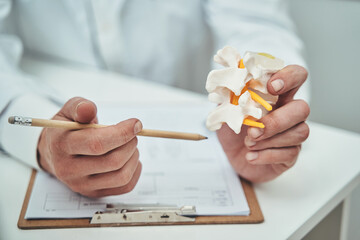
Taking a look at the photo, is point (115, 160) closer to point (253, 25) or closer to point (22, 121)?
point (22, 121)

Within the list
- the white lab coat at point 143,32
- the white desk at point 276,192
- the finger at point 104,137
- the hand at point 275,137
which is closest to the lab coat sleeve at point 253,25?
the white lab coat at point 143,32

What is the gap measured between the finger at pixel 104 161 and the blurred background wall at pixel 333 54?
54 cm

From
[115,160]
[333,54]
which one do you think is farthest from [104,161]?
[333,54]

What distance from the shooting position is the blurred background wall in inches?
32.8

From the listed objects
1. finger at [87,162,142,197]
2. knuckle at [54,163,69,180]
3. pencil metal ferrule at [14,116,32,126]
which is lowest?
finger at [87,162,142,197]

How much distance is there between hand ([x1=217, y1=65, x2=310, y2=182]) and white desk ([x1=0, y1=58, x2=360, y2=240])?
3 centimetres

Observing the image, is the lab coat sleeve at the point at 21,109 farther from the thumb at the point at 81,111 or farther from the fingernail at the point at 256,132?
the fingernail at the point at 256,132

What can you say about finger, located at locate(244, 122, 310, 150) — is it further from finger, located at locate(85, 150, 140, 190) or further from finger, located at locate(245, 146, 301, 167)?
finger, located at locate(85, 150, 140, 190)

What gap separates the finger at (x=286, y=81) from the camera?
335mm

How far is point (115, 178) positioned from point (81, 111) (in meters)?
0.08

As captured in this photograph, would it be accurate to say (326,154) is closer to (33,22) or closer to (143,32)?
(143,32)

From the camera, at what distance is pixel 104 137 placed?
0.33m

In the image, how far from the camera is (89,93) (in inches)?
24.1

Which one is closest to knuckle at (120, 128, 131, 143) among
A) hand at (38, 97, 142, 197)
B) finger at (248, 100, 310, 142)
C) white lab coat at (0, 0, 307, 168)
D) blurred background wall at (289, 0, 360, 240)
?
hand at (38, 97, 142, 197)
